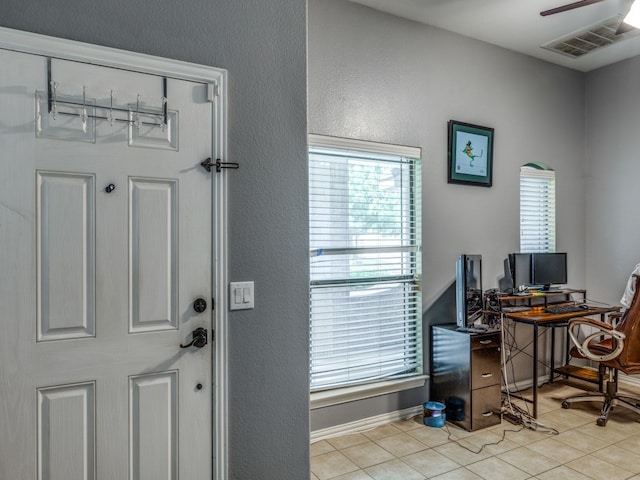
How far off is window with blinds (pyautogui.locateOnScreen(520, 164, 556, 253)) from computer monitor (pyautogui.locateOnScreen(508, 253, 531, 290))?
26cm

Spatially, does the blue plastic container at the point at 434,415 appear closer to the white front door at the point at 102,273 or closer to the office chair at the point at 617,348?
the office chair at the point at 617,348

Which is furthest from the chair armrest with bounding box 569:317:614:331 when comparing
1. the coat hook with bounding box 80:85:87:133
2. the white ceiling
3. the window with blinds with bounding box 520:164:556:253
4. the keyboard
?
the coat hook with bounding box 80:85:87:133

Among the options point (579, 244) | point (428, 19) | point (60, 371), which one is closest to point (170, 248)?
point (60, 371)

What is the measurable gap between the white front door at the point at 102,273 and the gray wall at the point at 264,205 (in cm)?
14

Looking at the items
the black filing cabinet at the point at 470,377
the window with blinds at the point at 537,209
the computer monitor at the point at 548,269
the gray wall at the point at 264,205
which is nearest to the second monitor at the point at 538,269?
the computer monitor at the point at 548,269

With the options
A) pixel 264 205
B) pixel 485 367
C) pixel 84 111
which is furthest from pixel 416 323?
pixel 84 111

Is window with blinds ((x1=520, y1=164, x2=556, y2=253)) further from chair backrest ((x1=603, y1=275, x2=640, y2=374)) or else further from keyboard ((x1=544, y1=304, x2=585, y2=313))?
chair backrest ((x1=603, y1=275, x2=640, y2=374))

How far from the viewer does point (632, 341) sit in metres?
3.15

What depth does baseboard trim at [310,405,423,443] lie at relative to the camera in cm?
303

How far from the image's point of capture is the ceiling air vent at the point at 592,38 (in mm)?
3395

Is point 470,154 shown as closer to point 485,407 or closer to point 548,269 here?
point 548,269

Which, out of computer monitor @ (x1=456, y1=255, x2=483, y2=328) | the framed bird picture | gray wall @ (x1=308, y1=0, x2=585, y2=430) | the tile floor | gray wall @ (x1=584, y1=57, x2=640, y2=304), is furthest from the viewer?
gray wall @ (x1=584, y1=57, x2=640, y2=304)

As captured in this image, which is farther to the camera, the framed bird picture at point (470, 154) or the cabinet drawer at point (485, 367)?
the framed bird picture at point (470, 154)

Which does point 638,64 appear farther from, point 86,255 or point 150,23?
point 86,255
